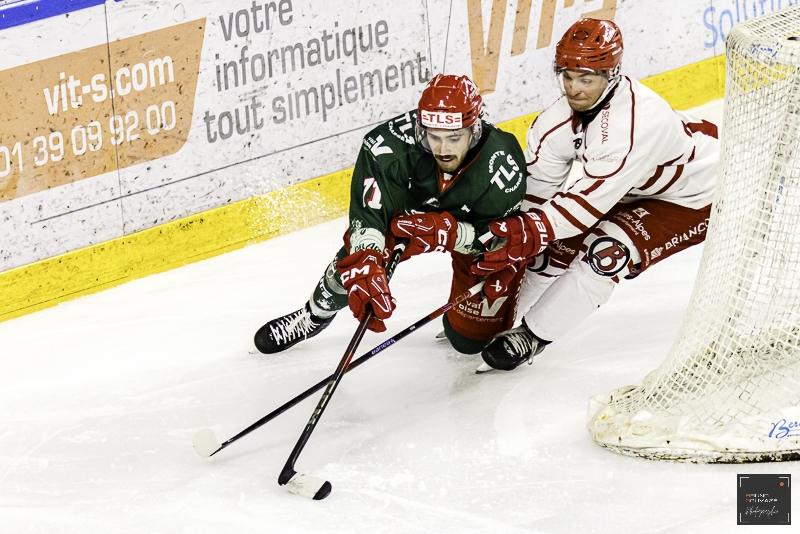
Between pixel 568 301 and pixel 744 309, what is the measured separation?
569mm

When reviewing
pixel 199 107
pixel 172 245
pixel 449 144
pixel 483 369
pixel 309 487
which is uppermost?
pixel 449 144

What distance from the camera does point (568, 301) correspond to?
315 centimetres

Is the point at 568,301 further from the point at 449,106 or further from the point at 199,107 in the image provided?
the point at 199,107

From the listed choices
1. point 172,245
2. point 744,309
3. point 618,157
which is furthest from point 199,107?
point 744,309

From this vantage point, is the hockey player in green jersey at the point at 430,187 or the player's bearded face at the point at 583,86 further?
the player's bearded face at the point at 583,86

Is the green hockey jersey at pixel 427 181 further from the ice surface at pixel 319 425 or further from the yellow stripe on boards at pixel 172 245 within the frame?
the yellow stripe on boards at pixel 172 245

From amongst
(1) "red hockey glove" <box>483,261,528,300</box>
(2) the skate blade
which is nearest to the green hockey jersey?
(1) "red hockey glove" <box>483,261,528,300</box>

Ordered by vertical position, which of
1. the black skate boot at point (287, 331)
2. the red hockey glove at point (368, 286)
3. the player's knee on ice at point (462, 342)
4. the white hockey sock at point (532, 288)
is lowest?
the black skate boot at point (287, 331)

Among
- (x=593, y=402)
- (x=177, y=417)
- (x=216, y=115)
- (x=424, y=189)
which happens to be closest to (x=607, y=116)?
(x=424, y=189)

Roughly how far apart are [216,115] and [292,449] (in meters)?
1.70

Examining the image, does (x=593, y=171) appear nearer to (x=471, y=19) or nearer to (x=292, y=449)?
(x=292, y=449)

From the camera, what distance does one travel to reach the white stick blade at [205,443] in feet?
9.20

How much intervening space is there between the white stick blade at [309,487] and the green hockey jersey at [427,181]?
0.65 metres

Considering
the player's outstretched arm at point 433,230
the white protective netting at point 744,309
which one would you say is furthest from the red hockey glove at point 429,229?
the white protective netting at point 744,309
